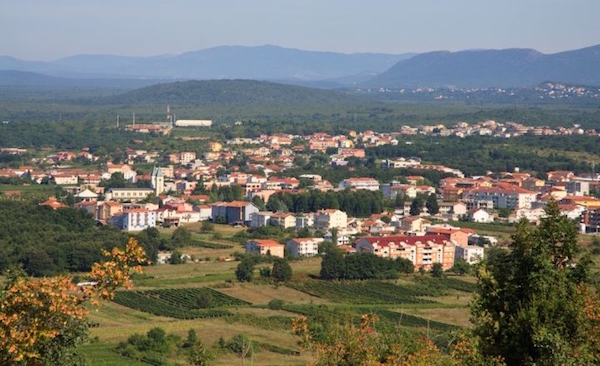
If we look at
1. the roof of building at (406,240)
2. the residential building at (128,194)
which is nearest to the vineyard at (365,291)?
the roof of building at (406,240)

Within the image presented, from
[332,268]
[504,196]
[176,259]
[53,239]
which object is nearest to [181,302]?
[332,268]

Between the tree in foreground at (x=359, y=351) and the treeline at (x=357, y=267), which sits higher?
the tree in foreground at (x=359, y=351)

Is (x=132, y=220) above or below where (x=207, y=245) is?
above

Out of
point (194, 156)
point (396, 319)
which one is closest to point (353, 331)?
point (396, 319)

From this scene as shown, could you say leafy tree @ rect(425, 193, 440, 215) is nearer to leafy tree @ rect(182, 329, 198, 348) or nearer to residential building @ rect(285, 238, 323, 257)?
residential building @ rect(285, 238, 323, 257)

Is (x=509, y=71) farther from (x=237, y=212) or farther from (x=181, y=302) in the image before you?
(x=181, y=302)

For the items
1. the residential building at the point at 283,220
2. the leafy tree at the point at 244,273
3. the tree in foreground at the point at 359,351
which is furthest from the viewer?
the residential building at the point at 283,220

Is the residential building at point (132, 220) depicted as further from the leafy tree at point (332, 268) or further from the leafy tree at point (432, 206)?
the leafy tree at point (332, 268)

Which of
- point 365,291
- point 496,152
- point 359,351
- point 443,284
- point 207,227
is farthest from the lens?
point 496,152
